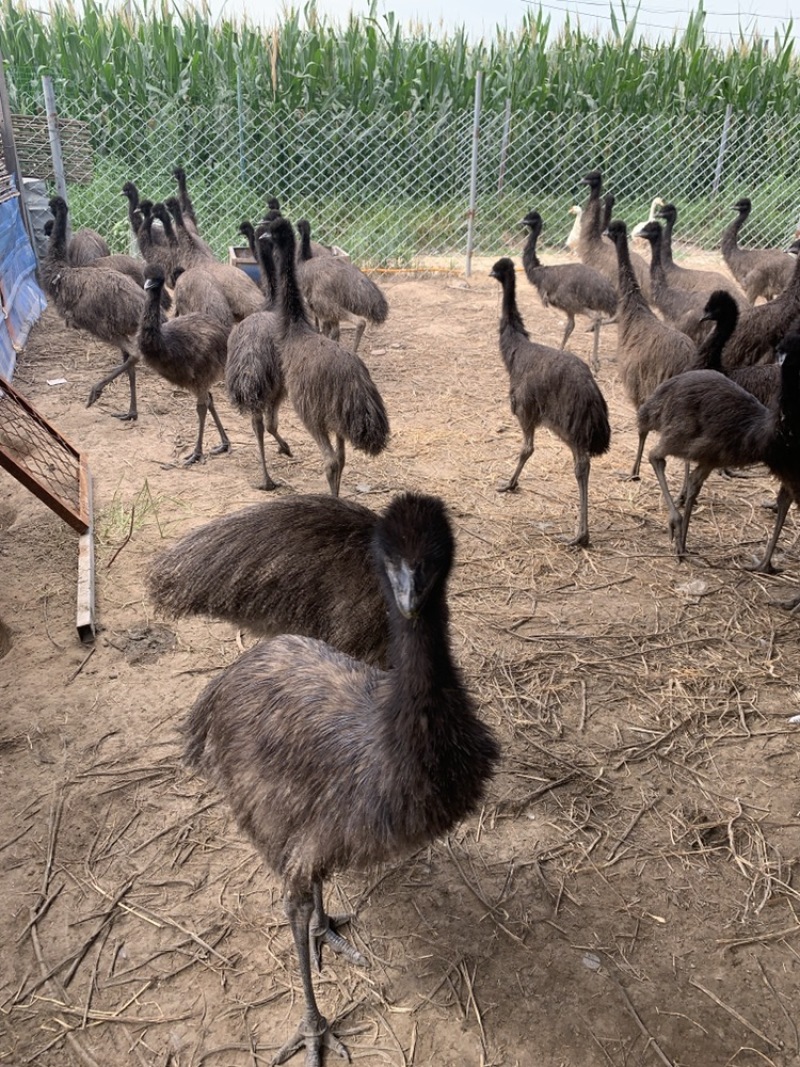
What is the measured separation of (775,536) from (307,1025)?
3544 mm

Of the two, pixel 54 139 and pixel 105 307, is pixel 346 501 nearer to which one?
pixel 105 307

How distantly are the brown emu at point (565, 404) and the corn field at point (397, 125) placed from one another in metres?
7.59

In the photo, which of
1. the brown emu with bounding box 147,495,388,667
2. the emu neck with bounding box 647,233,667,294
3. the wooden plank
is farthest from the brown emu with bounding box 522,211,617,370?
the brown emu with bounding box 147,495,388,667

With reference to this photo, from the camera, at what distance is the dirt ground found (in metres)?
2.37

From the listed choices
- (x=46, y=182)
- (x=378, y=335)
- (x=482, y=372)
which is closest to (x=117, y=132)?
(x=46, y=182)

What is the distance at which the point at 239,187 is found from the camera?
469 inches

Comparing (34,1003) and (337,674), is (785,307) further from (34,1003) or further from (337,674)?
(34,1003)

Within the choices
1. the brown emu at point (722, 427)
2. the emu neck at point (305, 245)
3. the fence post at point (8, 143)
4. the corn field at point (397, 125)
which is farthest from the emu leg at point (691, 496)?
the fence post at point (8, 143)

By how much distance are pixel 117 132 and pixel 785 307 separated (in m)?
9.71

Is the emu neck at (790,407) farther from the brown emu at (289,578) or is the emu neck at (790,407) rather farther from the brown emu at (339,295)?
the brown emu at (339,295)

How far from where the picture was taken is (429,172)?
13008 millimetres

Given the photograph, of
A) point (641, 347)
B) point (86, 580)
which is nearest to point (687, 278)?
point (641, 347)

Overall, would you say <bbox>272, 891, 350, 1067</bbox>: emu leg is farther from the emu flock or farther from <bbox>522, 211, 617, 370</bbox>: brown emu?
<bbox>522, 211, 617, 370</bbox>: brown emu

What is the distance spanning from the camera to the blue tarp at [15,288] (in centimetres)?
767
